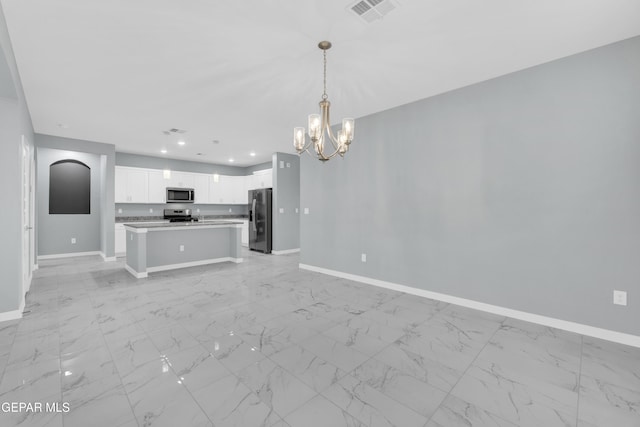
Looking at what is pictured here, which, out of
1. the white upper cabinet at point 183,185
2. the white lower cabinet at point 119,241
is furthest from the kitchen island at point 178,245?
the white upper cabinet at point 183,185

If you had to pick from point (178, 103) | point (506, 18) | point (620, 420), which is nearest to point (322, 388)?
point (620, 420)

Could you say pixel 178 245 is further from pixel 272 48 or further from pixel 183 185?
pixel 272 48

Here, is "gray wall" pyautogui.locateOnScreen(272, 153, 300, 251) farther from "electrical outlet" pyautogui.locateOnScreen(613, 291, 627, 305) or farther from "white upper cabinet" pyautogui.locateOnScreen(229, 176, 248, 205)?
"electrical outlet" pyautogui.locateOnScreen(613, 291, 627, 305)

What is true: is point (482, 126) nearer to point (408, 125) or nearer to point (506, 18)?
point (408, 125)

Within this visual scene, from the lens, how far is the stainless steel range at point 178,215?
25.4 feet

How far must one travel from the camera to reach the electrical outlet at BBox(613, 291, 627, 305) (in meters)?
2.54

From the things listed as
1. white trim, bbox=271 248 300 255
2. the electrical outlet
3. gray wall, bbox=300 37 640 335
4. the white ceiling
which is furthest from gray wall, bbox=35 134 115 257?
the electrical outlet

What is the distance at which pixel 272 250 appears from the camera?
7426 millimetres

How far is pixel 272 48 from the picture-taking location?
2.60 meters

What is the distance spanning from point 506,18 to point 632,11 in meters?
0.93

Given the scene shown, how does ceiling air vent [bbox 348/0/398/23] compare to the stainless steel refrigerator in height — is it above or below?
above

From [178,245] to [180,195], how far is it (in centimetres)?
291

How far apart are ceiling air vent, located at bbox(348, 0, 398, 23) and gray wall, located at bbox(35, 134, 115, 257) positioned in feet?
21.2

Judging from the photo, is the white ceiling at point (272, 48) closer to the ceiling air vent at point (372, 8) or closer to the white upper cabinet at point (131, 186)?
the ceiling air vent at point (372, 8)
